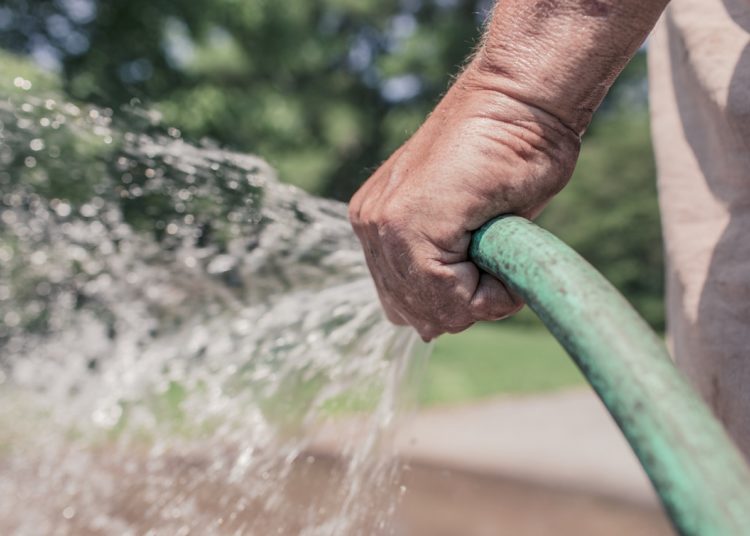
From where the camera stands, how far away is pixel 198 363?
3088 millimetres

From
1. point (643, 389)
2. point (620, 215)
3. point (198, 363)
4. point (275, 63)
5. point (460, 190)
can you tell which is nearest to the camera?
point (643, 389)

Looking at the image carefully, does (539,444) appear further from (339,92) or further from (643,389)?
(339,92)

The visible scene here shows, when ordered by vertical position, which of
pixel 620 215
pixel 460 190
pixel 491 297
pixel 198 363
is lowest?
pixel 620 215

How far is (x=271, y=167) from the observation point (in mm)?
2686

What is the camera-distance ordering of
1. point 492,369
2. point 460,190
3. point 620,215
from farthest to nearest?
1. point 620,215
2. point 492,369
3. point 460,190

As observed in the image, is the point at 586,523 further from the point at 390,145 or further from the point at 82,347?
the point at 390,145

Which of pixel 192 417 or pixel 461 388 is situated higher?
pixel 192 417

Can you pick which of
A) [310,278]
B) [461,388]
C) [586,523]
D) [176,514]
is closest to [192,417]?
[176,514]

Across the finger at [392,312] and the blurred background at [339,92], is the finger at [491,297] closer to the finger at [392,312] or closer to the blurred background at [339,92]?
the finger at [392,312]

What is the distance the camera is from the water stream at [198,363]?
7.35ft

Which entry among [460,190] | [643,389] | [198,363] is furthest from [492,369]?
[643,389]

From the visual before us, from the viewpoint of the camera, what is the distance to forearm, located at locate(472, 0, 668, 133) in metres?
1.28

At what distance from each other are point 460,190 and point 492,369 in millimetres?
11029

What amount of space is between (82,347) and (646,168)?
638 inches
